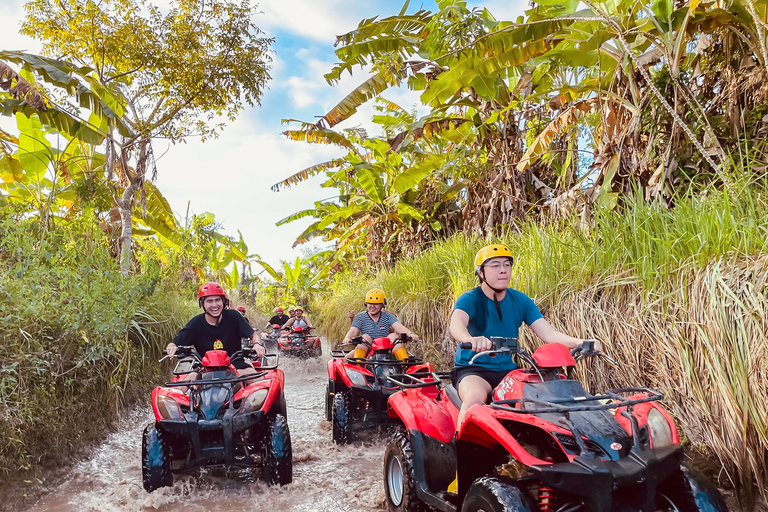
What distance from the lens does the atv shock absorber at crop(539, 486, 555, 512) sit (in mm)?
2426

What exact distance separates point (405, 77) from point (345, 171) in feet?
12.7

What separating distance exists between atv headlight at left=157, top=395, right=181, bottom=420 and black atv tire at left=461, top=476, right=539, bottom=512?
8.62 feet

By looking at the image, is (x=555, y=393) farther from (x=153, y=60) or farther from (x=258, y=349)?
(x=153, y=60)

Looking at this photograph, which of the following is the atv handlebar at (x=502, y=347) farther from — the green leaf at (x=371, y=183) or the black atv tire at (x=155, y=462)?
the green leaf at (x=371, y=183)

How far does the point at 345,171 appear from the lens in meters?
13.6

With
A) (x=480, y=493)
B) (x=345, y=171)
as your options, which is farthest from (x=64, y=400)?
(x=345, y=171)

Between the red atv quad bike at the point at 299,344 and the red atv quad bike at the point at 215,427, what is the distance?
8498 mm

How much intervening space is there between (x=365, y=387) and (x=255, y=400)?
1.71 m

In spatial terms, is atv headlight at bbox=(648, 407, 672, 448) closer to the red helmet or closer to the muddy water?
the muddy water

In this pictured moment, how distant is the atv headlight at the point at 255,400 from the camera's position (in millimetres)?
4430

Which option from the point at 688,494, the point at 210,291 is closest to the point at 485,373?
the point at 688,494

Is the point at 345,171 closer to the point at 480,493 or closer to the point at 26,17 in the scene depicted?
the point at 26,17

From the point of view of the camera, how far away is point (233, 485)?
4.68 meters

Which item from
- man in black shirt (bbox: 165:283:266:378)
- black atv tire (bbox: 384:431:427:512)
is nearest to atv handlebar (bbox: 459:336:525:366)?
black atv tire (bbox: 384:431:427:512)
